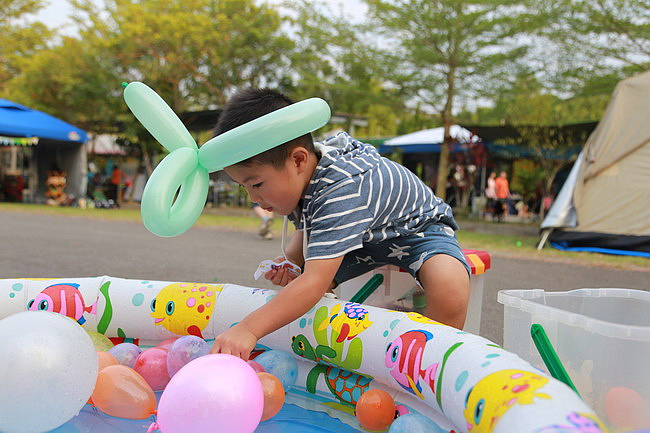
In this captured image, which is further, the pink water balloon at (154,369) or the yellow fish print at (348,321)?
the pink water balloon at (154,369)

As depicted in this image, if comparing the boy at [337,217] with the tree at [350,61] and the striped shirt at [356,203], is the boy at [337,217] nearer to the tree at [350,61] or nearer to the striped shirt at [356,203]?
the striped shirt at [356,203]

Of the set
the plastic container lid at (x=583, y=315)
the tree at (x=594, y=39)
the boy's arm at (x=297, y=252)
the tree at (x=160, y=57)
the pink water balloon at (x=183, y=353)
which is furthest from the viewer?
the tree at (x=160, y=57)

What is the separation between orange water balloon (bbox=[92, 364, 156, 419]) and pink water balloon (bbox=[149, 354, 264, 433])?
0.98 ft

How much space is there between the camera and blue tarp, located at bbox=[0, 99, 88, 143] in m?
13.2

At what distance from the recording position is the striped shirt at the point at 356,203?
70.9 inches

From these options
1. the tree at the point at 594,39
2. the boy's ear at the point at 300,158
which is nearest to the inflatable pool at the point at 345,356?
the boy's ear at the point at 300,158

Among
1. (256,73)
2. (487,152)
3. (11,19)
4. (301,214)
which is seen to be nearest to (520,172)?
(487,152)

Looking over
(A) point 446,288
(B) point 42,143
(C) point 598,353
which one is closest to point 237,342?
(A) point 446,288

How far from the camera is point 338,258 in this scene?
1.77 meters

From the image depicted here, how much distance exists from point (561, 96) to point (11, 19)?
66.8 ft

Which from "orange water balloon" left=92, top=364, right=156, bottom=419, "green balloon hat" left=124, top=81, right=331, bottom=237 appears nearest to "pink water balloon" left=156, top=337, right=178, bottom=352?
"orange water balloon" left=92, top=364, right=156, bottom=419

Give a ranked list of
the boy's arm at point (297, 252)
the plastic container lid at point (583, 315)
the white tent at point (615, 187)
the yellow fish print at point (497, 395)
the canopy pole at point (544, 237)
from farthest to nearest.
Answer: the canopy pole at point (544, 237)
the white tent at point (615, 187)
the boy's arm at point (297, 252)
the plastic container lid at point (583, 315)
the yellow fish print at point (497, 395)

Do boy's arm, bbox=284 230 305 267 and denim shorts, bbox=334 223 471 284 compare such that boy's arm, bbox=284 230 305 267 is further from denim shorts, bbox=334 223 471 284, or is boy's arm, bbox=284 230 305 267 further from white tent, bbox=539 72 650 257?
white tent, bbox=539 72 650 257

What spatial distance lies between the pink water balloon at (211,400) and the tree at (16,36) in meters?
22.8
